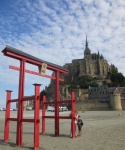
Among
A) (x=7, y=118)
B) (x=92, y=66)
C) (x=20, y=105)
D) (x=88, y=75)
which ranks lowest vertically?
(x=7, y=118)

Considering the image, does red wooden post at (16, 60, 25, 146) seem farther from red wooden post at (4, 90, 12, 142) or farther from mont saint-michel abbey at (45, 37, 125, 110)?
mont saint-michel abbey at (45, 37, 125, 110)

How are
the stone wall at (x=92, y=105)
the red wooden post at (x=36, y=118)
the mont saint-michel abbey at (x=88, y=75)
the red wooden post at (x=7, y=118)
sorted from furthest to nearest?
1. the mont saint-michel abbey at (x=88, y=75)
2. the stone wall at (x=92, y=105)
3. the red wooden post at (x=7, y=118)
4. the red wooden post at (x=36, y=118)

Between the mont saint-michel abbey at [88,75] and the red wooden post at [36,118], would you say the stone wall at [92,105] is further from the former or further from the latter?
the red wooden post at [36,118]

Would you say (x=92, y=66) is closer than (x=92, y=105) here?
No

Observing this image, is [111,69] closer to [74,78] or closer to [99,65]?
[99,65]

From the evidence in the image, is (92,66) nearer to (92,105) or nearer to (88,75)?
(88,75)

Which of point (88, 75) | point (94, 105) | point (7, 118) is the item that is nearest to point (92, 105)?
point (94, 105)

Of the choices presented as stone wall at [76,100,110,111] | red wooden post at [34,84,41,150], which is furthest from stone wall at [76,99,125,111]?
red wooden post at [34,84,41,150]

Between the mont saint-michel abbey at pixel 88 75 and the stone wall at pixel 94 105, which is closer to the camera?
the stone wall at pixel 94 105

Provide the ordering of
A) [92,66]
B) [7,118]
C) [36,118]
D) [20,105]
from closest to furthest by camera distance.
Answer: [36,118], [20,105], [7,118], [92,66]

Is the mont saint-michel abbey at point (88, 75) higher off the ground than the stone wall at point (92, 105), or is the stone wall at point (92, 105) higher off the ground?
the mont saint-michel abbey at point (88, 75)

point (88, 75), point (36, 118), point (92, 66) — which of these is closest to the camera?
point (36, 118)

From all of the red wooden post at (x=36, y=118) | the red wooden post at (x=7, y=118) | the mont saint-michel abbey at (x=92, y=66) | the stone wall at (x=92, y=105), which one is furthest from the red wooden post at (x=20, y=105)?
the mont saint-michel abbey at (x=92, y=66)

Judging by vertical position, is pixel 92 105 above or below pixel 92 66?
below
